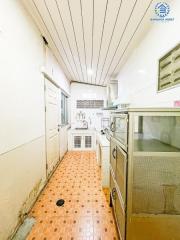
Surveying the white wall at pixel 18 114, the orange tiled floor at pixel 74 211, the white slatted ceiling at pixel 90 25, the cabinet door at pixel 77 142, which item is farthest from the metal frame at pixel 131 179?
the cabinet door at pixel 77 142

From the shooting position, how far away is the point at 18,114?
166 centimetres

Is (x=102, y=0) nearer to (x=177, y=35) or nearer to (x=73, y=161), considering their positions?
(x=177, y=35)

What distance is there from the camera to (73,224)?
171 centimetres

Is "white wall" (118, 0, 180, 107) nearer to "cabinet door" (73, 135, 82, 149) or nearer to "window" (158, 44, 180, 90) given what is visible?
"window" (158, 44, 180, 90)

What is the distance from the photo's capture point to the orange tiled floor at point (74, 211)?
1.58m

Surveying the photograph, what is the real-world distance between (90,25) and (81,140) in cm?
389

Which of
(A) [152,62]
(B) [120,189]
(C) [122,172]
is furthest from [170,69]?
(B) [120,189]

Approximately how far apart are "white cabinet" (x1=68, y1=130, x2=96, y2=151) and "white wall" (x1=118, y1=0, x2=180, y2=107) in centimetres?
283

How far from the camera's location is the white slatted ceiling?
1622 millimetres

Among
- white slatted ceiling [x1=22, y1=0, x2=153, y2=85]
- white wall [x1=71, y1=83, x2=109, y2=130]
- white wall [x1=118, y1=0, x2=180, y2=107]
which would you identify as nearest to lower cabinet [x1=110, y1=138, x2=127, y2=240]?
white wall [x1=118, y1=0, x2=180, y2=107]

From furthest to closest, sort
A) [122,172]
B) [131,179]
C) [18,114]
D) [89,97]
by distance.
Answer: [89,97]
[18,114]
[122,172]
[131,179]

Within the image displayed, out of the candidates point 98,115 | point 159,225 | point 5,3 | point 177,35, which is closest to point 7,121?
point 5,3

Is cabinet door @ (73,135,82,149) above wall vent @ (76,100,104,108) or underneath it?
underneath

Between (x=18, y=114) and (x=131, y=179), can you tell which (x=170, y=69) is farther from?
(x=18, y=114)
